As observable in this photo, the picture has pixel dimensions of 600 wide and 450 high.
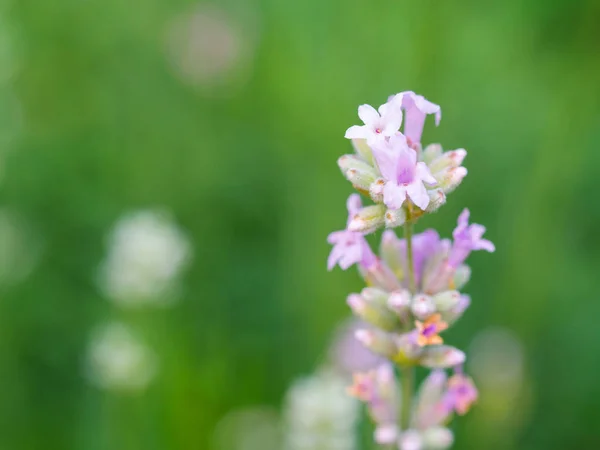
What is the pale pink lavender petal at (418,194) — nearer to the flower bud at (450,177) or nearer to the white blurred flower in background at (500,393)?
the flower bud at (450,177)

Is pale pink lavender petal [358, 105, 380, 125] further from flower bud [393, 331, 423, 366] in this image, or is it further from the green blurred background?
the green blurred background

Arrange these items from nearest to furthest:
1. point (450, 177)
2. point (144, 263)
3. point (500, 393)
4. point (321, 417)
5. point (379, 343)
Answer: point (450, 177), point (379, 343), point (321, 417), point (500, 393), point (144, 263)

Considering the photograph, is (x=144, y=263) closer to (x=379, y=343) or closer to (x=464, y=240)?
(x=379, y=343)

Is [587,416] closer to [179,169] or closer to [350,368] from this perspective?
[350,368]

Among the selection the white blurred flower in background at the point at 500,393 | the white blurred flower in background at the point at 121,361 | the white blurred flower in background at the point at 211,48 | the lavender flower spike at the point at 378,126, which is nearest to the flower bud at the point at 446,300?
the lavender flower spike at the point at 378,126

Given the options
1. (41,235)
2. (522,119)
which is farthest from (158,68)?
(522,119)

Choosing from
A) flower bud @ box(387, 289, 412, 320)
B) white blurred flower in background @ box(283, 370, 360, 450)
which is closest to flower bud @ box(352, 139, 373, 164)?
flower bud @ box(387, 289, 412, 320)

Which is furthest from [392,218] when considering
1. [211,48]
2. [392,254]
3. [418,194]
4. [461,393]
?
[211,48]
